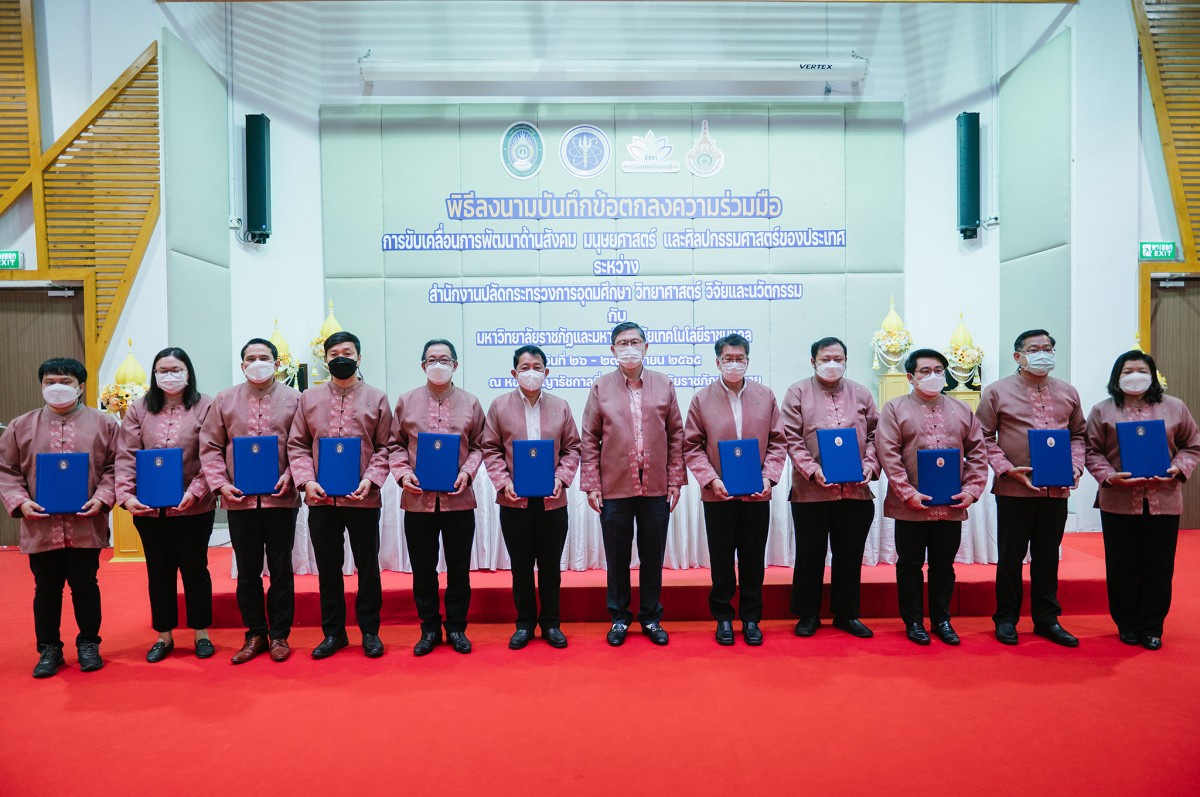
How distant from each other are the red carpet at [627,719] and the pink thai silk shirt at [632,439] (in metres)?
0.76

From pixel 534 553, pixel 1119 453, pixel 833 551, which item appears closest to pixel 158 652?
pixel 534 553

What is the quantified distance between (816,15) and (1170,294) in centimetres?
387

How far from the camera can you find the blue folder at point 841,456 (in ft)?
10.5

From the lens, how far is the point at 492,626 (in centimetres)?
364

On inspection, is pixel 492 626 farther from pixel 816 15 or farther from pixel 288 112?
pixel 816 15

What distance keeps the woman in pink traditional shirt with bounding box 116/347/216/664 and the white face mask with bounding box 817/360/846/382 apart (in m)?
2.86

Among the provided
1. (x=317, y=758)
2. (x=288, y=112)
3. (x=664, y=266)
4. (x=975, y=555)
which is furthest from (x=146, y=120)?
(x=975, y=555)

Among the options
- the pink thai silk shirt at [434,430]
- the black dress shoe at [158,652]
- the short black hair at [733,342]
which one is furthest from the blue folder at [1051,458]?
the black dress shoe at [158,652]

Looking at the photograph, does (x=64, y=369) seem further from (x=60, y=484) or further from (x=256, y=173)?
(x=256, y=173)

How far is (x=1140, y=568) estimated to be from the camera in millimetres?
3260

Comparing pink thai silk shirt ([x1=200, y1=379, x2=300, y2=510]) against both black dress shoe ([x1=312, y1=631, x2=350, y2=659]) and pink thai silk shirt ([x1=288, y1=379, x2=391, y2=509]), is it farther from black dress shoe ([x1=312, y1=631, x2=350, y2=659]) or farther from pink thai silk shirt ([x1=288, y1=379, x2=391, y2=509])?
black dress shoe ([x1=312, y1=631, x2=350, y2=659])

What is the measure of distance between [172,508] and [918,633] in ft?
11.2

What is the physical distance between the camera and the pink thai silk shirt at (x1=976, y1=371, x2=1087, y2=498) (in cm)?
325

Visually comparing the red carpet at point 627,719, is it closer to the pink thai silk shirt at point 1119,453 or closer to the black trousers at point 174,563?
the black trousers at point 174,563
